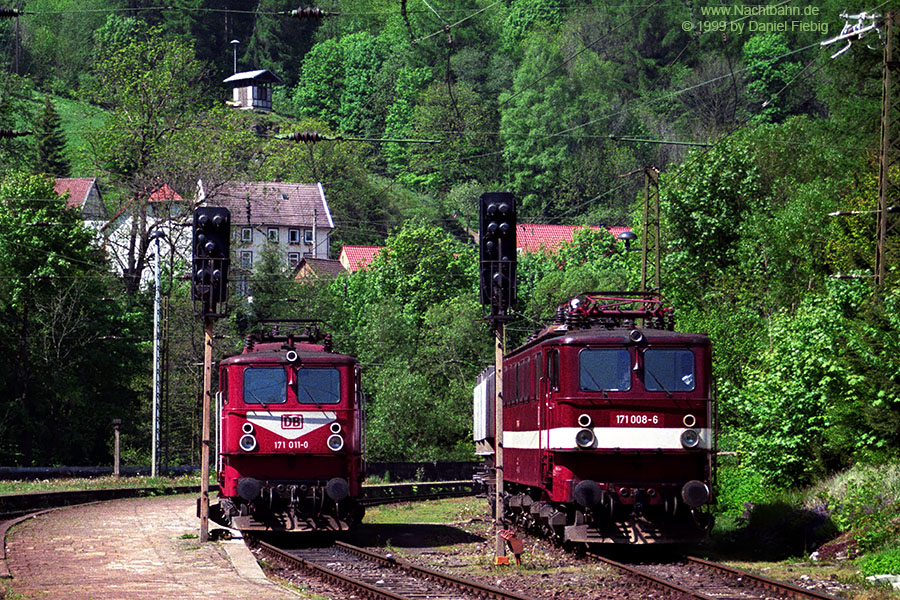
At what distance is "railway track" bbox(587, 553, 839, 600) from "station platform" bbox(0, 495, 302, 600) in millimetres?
4738

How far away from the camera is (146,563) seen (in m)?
18.5

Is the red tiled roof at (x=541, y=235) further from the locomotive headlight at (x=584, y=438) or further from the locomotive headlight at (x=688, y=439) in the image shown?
the locomotive headlight at (x=584, y=438)

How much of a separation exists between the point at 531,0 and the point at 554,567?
442ft

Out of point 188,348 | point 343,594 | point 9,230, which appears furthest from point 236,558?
point 188,348

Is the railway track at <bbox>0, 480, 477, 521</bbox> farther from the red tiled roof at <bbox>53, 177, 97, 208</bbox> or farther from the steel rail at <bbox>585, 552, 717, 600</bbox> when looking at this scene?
the red tiled roof at <bbox>53, 177, 97, 208</bbox>

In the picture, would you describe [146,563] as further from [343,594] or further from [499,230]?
[499,230]

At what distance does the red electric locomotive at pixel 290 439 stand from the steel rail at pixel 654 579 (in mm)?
5007

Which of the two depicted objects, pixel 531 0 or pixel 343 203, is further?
pixel 531 0

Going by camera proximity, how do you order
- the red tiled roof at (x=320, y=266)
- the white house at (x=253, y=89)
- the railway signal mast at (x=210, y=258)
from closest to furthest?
the railway signal mast at (x=210, y=258)
the red tiled roof at (x=320, y=266)
the white house at (x=253, y=89)

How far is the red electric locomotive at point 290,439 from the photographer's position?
2231cm

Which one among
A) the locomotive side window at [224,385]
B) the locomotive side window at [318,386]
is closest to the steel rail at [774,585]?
the locomotive side window at [318,386]

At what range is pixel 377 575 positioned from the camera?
18312 millimetres

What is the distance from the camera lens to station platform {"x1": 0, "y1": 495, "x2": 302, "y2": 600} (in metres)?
15.3

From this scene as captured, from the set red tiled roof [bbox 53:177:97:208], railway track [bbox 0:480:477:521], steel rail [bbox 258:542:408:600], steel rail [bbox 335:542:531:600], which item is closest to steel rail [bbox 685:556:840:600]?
steel rail [bbox 335:542:531:600]
